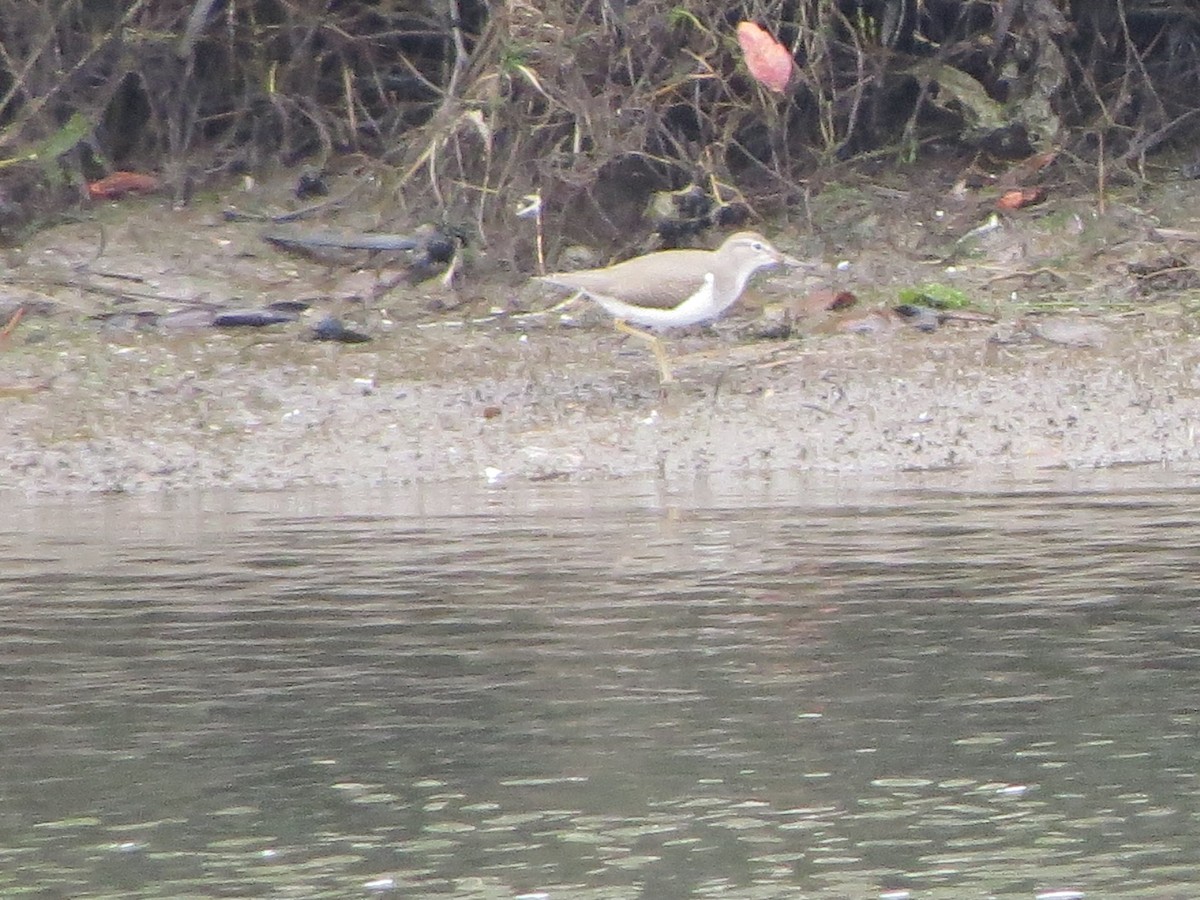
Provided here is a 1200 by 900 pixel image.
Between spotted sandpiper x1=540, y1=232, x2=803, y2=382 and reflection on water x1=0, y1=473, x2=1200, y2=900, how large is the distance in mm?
2506

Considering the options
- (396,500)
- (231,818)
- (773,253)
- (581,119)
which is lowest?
(231,818)

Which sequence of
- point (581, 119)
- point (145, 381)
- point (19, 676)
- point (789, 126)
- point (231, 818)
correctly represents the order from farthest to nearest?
point (789, 126), point (581, 119), point (145, 381), point (19, 676), point (231, 818)

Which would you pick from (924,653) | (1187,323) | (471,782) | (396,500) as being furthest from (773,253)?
(471,782)

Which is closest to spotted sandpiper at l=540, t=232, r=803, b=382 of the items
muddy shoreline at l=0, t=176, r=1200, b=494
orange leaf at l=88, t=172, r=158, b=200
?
muddy shoreline at l=0, t=176, r=1200, b=494

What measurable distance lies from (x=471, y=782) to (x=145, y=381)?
6.84 metres

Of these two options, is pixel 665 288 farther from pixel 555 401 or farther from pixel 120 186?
pixel 120 186

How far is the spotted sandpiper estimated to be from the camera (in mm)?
11867

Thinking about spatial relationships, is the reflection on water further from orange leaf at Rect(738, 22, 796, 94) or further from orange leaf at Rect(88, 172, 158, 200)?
orange leaf at Rect(88, 172, 158, 200)

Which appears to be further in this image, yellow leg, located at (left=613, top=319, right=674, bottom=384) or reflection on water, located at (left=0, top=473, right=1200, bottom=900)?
yellow leg, located at (left=613, top=319, right=674, bottom=384)

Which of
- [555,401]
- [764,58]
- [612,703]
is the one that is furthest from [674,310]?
[612,703]

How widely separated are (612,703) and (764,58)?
24.7ft

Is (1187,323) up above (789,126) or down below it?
below

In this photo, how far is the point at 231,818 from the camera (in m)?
5.13

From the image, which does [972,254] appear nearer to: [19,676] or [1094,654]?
[1094,654]
